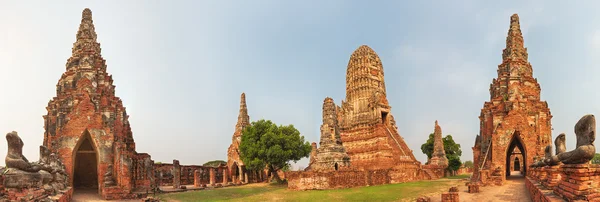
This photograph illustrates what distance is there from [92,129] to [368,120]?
27265 mm

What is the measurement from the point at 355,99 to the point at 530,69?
21.1 meters

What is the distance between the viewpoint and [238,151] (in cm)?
4081

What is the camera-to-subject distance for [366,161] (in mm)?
36906

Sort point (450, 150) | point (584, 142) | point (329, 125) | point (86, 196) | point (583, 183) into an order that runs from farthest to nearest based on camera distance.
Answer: point (450, 150), point (329, 125), point (86, 196), point (584, 142), point (583, 183)

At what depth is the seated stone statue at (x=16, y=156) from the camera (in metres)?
10.4

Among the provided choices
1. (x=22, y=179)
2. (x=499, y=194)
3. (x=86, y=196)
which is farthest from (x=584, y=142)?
(x=86, y=196)

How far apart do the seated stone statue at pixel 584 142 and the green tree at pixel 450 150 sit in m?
44.8

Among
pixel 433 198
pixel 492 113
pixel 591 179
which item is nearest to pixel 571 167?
pixel 591 179

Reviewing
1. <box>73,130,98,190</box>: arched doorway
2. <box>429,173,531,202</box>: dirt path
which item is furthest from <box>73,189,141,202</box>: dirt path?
<box>429,173,531,202</box>: dirt path

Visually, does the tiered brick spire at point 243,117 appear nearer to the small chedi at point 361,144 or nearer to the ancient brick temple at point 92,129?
the small chedi at point 361,144

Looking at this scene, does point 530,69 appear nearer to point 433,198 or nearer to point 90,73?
point 433,198

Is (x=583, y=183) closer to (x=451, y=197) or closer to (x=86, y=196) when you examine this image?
(x=451, y=197)

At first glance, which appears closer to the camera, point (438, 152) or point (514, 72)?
point (514, 72)

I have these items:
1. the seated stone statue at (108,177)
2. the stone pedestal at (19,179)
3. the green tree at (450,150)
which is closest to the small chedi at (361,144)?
the seated stone statue at (108,177)
